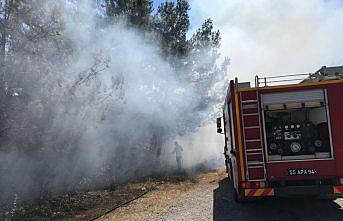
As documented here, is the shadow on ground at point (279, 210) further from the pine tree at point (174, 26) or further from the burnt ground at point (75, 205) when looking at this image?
the pine tree at point (174, 26)

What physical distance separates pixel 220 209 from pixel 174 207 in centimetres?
137

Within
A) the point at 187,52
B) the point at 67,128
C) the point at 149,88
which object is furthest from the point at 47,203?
the point at 187,52

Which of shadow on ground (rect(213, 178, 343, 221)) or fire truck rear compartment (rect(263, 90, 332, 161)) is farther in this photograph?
shadow on ground (rect(213, 178, 343, 221))

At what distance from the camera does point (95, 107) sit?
11508mm

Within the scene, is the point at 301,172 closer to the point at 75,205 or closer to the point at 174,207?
the point at 174,207

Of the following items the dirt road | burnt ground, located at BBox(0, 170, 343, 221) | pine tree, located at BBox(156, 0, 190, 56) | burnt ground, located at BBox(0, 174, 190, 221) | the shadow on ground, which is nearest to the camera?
the shadow on ground

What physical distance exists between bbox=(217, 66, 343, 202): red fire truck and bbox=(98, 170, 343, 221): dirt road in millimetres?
679

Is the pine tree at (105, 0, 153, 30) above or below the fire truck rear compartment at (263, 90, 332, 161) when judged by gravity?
above

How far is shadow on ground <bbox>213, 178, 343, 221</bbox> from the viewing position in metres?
7.38

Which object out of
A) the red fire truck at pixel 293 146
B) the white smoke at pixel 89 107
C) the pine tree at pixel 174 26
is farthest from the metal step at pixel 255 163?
the pine tree at pixel 174 26

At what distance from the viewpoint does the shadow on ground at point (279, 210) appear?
7379mm

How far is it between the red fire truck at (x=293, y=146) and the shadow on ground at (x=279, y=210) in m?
0.56

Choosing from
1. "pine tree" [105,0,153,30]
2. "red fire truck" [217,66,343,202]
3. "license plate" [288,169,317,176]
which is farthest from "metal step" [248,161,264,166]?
"pine tree" [105,0,153,30]

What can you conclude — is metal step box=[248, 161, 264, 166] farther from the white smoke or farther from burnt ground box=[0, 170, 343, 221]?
the white smoke
